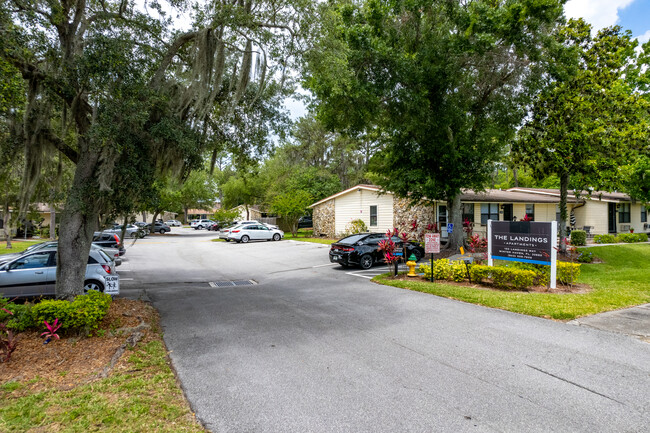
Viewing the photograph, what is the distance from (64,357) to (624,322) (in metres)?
8.98

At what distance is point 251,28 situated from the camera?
23.2 ft

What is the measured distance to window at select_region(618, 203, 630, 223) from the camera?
26.6m

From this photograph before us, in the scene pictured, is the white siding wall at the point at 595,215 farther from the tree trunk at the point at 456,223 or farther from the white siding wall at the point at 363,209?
the white siding wall at the point at 363,209

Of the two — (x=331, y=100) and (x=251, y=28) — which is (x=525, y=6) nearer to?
(x=331, y=100)

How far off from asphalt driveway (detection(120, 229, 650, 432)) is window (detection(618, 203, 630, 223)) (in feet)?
88.1

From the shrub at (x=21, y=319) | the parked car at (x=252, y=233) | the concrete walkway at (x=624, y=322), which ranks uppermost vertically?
the parked car at (x=252, y=233)

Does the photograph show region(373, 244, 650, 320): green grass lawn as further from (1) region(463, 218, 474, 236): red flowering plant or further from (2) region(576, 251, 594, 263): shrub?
(1) region(463, 218, 474, 236): red flowering plant

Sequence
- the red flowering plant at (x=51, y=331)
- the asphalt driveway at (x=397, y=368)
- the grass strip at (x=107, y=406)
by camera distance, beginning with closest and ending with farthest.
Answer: the grass strip at (x=107, y=406)
the asphalt driveway at (x=397, y=368)
the red flowering plant at (x=51, y=331)

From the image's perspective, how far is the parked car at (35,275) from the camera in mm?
8031

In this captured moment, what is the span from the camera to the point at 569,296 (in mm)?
8344

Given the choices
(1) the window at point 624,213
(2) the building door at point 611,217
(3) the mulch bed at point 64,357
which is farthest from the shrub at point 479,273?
(1) the window at point 624,213

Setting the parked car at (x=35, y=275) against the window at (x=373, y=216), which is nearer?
the parked car at (x=35, y=275)

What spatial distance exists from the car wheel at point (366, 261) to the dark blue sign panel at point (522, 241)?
472 cm

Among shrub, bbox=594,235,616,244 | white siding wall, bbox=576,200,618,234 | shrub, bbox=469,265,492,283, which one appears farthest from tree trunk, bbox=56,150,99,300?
white siding wall, bbox=576,200,618,234
